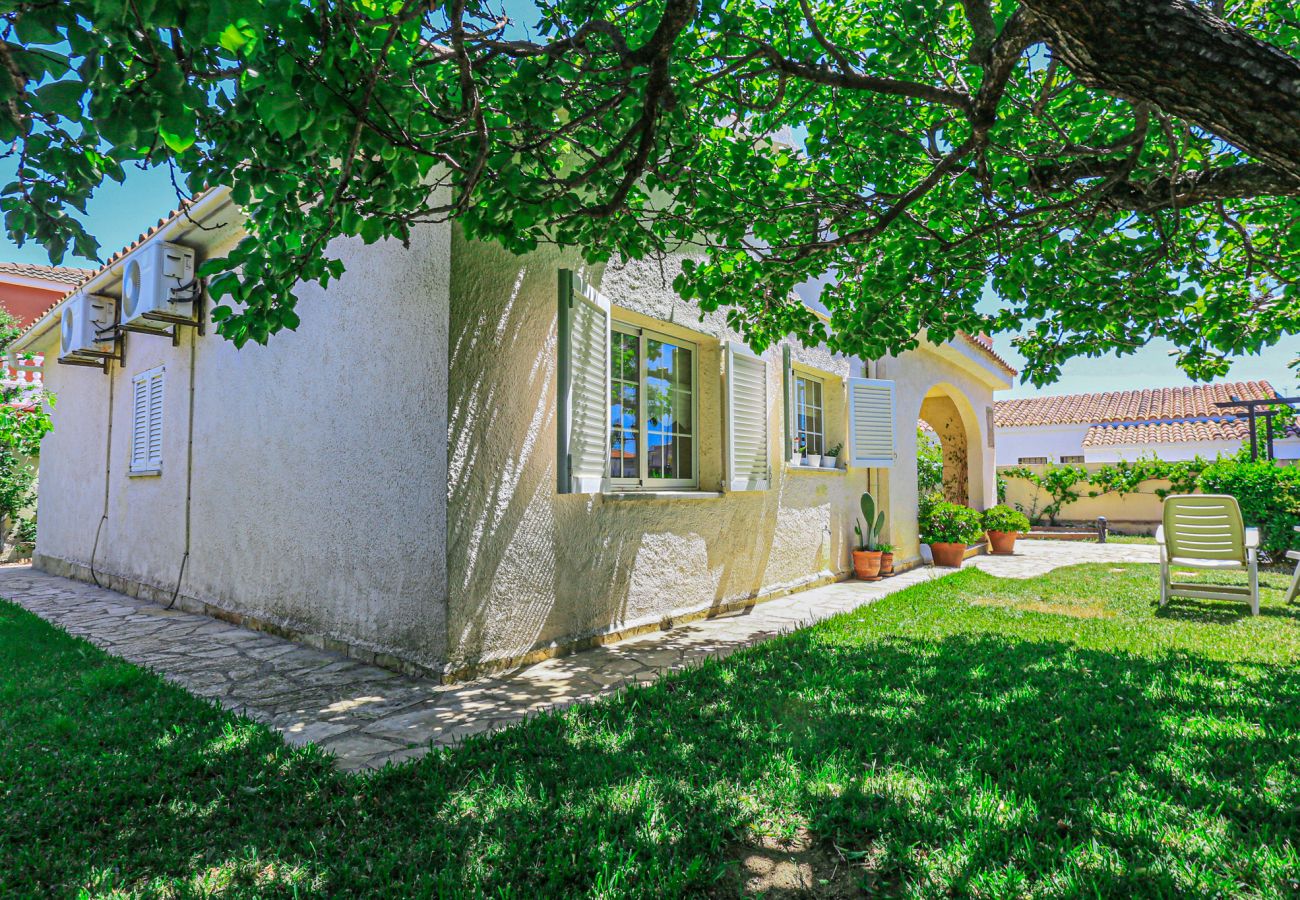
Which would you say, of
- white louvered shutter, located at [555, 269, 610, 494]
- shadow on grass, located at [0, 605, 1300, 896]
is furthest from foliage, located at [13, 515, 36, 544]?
white louvered shutter, located at [555, 269, 610, 494]

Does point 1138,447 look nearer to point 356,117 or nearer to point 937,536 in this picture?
point 937,536

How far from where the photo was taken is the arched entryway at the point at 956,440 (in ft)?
45.6

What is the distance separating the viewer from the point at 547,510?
476 cm

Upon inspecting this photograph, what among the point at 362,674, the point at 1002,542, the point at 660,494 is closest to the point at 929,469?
the point at 1002,542

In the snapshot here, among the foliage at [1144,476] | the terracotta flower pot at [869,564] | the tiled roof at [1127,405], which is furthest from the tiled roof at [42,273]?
the tiled roof at [1127,405]

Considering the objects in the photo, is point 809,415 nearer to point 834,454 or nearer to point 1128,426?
point 834,454

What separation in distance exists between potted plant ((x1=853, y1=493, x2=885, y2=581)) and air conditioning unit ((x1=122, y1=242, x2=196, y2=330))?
323 inches

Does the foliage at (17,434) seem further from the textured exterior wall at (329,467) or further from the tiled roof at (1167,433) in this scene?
the tiled roof at (1167,433)

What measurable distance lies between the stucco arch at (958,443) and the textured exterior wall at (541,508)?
8.79 meters

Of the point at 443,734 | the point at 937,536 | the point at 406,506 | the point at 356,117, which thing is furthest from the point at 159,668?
the point at 937,536

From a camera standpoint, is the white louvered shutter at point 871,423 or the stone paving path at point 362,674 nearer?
the stone paving path at point 362,674

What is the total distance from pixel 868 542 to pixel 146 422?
926 centimetres

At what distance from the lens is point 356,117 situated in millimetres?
2266

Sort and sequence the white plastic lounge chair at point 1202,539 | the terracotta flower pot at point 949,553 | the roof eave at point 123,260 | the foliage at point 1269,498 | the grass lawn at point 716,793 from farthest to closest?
1. the terracotta flower pot at point 949,553
2. the foliage at point 1269,498
3. the white plastic lounge chair at point 1202,539
4. the roof eave at point 123,260
5. the grass lawn at point 716,793
